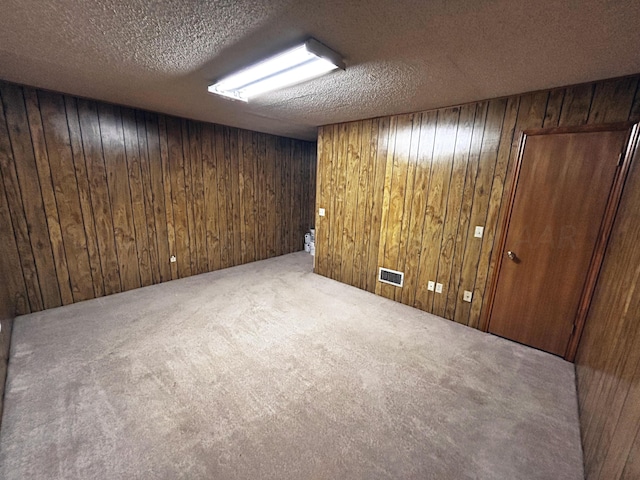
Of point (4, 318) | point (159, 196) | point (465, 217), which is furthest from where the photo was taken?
point (159, 196)

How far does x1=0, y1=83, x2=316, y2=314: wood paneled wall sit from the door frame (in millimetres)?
3772

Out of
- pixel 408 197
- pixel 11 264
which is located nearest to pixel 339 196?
pixel 408 197

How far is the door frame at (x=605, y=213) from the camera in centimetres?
195

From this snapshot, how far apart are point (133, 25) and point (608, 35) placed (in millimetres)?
2535

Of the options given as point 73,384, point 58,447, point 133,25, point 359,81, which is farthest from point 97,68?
point 58,447

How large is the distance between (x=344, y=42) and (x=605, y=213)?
7.80ft

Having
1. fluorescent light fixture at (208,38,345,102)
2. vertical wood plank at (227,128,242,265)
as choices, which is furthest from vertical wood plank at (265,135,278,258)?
fluorescent light fixture at (208,38,345,102)

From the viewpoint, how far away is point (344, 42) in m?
1.55

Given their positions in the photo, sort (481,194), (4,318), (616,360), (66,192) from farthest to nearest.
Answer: (66,192) → (481,194) → (4,318) → (616,360)

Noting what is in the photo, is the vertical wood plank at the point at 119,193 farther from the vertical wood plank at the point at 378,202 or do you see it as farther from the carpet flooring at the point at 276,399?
the vertical wood plank at the point at 378,202

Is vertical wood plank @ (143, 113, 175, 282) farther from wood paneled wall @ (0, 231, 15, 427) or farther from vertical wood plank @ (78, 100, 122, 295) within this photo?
wood paneled wall @ (0, 231, 15, 427)

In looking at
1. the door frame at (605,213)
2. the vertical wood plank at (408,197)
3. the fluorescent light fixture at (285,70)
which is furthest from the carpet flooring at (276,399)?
the fluorescent light fixture at (285,70)

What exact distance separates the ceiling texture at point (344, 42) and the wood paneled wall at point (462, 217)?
269 mm

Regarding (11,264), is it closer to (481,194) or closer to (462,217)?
(462,217)
